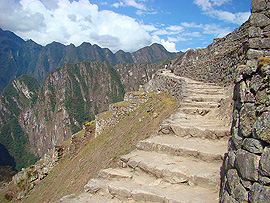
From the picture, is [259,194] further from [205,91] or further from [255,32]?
[205,91]

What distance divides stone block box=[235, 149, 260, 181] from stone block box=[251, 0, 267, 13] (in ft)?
8.98

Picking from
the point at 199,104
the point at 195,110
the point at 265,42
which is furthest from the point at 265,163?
the point at 199,104

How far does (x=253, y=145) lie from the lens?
99.5 inches

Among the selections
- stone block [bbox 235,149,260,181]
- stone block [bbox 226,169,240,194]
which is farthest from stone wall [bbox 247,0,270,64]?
stone block [bbox 226,169,240,194]

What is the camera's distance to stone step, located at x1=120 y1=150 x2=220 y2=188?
159 inches

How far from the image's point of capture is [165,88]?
49.1 ft

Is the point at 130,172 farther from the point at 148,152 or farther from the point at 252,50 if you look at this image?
the point at 252,50

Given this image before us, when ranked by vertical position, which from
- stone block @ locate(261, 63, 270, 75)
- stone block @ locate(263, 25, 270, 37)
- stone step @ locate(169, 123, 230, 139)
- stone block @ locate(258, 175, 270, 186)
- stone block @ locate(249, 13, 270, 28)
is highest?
stone block @ locate(249, 13, 270, 28)

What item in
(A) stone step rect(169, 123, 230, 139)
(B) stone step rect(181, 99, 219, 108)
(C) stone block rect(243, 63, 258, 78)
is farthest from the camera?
(B) stone step rect(181, 99, 219, 108)

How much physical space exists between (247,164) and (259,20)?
2.83 meters

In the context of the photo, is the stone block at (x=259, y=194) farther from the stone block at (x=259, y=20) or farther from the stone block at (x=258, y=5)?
the stone block at (x=258, y=5)

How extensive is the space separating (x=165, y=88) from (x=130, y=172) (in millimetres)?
10598

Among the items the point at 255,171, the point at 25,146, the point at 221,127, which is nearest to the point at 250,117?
the point at 255,171

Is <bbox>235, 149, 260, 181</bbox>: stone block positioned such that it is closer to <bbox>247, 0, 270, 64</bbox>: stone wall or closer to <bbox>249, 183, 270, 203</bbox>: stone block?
<bbox>249, 183, 270, 203</bbox>: stone block
